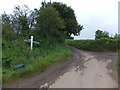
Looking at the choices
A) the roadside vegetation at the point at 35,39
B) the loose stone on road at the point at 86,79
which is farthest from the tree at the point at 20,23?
the loose stone on road at the point at 86,79

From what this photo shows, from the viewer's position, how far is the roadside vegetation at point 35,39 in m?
18.0

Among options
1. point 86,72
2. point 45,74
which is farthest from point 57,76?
point 86,72

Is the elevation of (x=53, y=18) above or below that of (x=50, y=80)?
above

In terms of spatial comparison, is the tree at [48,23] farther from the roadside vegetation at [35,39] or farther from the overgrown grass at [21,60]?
the overgrown grass at [21,60]

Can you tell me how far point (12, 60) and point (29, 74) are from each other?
6.89 ft

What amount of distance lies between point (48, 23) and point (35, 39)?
1977 millimetres

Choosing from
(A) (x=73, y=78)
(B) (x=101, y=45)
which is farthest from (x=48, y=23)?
(B) (x=101, y=45)

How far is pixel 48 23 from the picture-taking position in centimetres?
2764

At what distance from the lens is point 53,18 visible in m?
27.5

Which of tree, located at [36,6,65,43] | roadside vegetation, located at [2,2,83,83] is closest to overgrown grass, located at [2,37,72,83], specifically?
roadside vegetation, located at [2,2,83,83]

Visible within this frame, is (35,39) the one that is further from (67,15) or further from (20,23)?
(67,15)

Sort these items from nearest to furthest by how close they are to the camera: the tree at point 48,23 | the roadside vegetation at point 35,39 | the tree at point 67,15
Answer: the roadside vegetation at point 35,39 → the tree at point 48,23 → the tree at point 67,15

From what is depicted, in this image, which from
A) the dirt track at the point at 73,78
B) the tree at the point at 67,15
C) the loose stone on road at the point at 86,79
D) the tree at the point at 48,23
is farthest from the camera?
the tree at the point at 67,15

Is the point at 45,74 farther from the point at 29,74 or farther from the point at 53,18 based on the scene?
the point at 53,18
